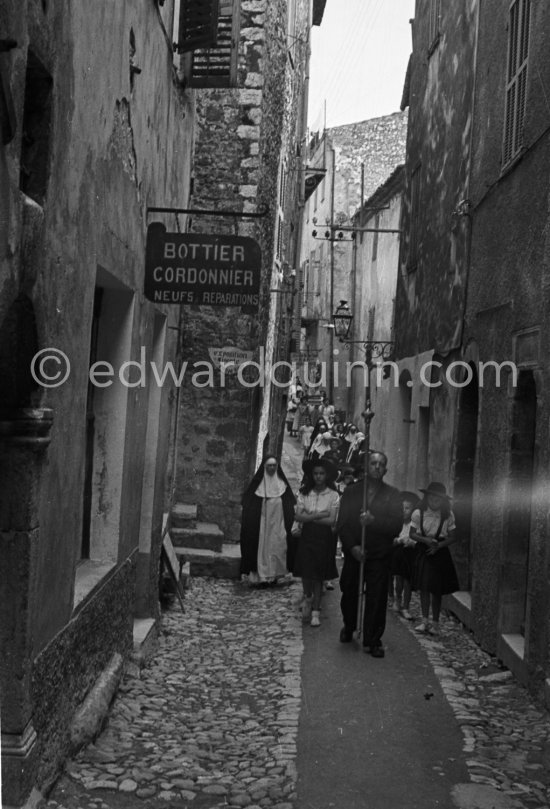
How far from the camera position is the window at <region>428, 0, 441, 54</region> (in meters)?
15.1

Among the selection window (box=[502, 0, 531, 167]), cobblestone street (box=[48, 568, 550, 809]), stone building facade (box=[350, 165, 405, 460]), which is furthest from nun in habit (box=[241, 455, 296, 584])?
stone building facade (box=[350, 165, 405, 460])

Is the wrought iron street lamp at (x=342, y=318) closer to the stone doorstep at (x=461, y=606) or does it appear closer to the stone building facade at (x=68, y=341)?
the stone doorstep at (x=461, y=606)

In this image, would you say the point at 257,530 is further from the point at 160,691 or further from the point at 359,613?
the point at 160,691

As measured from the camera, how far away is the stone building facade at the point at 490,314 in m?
8.16

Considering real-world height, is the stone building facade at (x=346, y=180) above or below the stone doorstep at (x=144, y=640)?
above

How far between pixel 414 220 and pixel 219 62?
7.00m

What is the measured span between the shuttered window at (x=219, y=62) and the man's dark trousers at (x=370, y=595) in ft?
14.5

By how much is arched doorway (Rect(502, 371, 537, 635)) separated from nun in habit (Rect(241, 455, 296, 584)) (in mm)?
4134

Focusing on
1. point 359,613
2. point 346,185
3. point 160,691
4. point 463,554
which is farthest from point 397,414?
point 346,185

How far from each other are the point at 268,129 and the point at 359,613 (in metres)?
8.62

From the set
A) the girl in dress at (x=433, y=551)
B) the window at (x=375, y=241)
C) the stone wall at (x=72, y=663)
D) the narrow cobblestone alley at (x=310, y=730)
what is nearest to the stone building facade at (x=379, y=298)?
the window at (x=375, y=241)

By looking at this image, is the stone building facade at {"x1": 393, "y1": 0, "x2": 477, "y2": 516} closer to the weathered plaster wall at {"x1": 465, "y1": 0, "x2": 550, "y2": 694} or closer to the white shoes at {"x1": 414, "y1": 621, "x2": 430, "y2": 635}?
the weathered plaster wall at {"x1": 465, "y1": 0, "x2": 550, "y2": 694}

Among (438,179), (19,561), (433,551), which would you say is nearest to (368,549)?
(433,551)

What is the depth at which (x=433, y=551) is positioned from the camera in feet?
32.9
